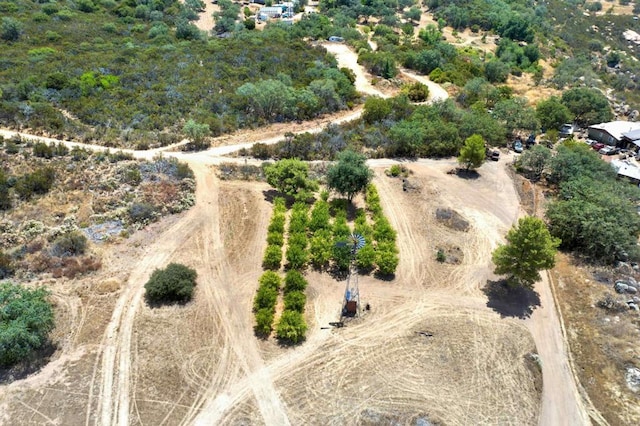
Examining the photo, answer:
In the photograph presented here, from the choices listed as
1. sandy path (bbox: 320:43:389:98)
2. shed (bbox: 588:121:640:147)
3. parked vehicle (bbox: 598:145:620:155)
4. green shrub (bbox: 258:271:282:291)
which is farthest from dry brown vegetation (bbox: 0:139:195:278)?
shed (bbox: 588:121:640:147)

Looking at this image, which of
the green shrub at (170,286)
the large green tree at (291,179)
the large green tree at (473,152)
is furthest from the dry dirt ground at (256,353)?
the large green tree at (473,152)

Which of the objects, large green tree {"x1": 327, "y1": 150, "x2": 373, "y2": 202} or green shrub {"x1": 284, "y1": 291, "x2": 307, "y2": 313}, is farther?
large green tree {"x1": 327, "y1": 150, "x2": 373, "y2": 202}

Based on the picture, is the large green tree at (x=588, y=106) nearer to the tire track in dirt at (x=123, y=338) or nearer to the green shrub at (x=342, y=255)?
the green shrub at (x=342, y=255)

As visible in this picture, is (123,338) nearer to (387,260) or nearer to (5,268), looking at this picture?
(5,268)

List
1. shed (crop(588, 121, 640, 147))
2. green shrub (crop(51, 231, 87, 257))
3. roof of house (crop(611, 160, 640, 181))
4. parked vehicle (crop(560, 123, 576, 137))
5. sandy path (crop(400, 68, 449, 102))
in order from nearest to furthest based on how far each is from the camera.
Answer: green shrub (crop(51, 231, 87, 257)), roof of house (crop(611, 160, 640, 181)), shed (crop(588, 121, 640, 147)), parked vehicle (crop(560, 123, 576, 137)), sandy path (crop(400, 68, 449, 102))

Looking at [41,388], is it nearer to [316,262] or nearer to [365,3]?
[316,262]

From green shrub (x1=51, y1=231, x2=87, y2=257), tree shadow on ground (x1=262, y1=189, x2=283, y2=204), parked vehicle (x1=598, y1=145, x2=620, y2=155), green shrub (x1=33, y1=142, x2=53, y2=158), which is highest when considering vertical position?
green shrub (x1=33, y1=142, x2=53, y2=158)

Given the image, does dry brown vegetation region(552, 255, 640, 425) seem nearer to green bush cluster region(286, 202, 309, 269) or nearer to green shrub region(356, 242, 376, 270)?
green shrub region(356, 242, 376, 270)
